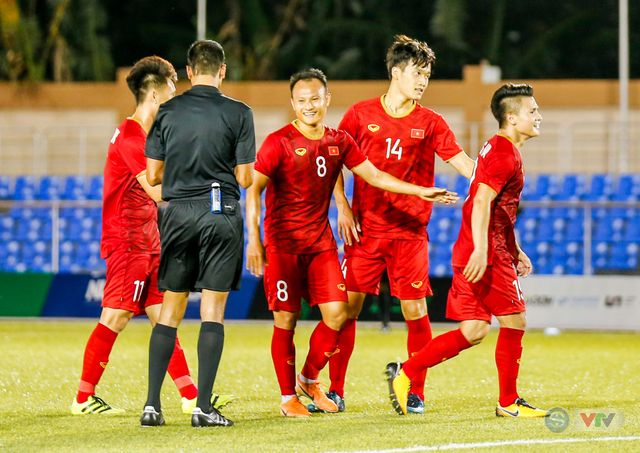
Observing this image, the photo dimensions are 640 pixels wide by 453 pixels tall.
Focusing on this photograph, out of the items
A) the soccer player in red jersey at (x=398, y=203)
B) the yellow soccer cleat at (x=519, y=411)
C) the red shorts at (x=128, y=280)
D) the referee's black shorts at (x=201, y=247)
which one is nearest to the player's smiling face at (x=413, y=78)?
the soccer player in red jersey at (x=398, y=203)

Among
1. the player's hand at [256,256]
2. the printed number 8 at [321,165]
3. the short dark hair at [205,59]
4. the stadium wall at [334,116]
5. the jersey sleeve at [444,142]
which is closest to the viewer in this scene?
the short dark hair at [205,59]

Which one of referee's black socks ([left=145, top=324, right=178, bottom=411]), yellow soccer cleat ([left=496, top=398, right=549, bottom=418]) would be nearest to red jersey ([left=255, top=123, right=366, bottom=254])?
referee's black socks ([left=145, top=324, right=178, bottom=411])

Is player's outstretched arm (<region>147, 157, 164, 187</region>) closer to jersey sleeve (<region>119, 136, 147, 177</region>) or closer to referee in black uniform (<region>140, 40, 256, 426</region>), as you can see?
referee in black uniform (<region>140, 40, 256, 426</region>)

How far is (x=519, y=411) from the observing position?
805cm

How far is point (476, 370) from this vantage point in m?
11.7

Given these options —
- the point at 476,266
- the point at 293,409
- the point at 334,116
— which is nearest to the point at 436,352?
the point at 476,266

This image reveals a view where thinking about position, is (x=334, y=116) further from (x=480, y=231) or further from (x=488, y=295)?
(x=480, y=231)

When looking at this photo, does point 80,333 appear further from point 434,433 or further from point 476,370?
point 434,433

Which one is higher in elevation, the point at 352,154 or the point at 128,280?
the point at 352,154

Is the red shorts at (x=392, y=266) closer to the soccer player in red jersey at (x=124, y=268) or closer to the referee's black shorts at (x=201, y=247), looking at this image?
the soccer player in red jersey at (x=124, y=268)

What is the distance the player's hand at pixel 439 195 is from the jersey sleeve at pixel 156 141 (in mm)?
1650

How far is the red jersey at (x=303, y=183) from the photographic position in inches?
327

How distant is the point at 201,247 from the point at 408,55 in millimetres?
2087

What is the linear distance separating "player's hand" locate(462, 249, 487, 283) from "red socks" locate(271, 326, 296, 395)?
51.2 inches
